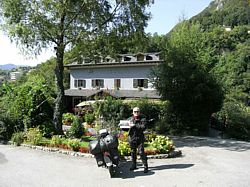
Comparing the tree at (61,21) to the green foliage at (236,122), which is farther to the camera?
the green foliage at (236,122)

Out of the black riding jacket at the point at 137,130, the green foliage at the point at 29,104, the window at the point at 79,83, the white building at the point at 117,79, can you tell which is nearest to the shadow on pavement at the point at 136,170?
the black riding jacket at the point at 137,130

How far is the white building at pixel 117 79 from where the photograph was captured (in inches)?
1497

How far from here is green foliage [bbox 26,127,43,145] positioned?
46.0 feet

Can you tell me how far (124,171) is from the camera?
32.2 ft

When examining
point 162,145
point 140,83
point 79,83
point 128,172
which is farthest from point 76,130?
point 79,83

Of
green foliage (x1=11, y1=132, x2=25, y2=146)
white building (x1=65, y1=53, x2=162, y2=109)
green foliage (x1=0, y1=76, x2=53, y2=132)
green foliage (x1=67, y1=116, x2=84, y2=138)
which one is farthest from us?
white building (x1=65, y1=53, x2=162, y2=109)

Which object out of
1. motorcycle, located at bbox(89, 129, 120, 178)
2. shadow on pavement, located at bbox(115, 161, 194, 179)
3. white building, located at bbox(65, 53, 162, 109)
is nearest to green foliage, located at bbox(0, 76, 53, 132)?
shadow on pavement, located at bbox(115, 161, 194, 179)

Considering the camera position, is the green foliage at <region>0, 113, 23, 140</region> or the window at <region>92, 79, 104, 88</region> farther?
the window at <region>92, 79, 104, 88</region>

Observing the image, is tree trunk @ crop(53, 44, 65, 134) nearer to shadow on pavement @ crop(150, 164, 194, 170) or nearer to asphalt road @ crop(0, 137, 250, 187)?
asphalt road @ crop(0, 137, 250, 187)

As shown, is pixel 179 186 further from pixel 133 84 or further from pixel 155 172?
pixel 133 84

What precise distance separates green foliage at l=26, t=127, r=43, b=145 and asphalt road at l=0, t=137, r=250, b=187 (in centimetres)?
73

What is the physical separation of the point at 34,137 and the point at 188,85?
1099 cm

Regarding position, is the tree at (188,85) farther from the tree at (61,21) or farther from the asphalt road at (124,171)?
the asphalt road at (124,171)

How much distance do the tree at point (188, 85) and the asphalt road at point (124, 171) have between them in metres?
8.02
